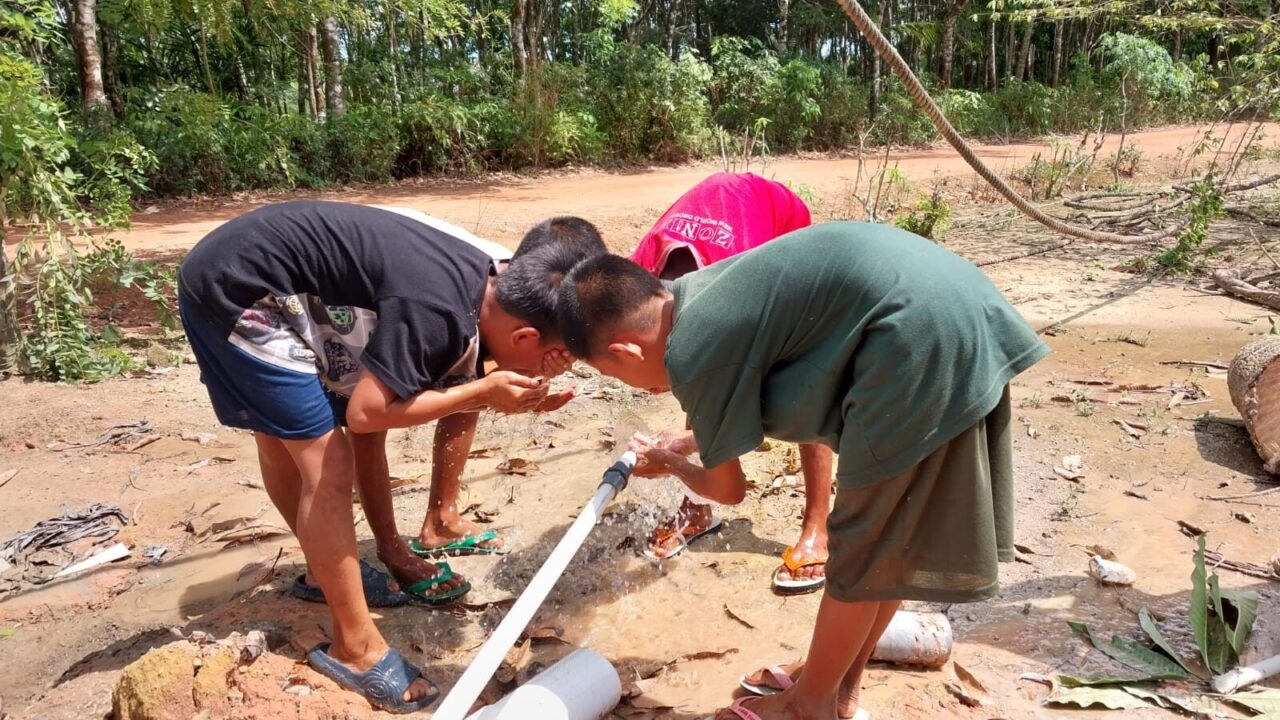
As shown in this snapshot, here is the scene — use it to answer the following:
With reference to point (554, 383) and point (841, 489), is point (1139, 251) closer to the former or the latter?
point (554, 383)

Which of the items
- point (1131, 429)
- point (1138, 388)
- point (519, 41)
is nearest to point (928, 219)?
point (1138, 388)

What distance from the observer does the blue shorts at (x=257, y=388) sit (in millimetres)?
2178

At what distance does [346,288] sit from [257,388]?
334 millimetres

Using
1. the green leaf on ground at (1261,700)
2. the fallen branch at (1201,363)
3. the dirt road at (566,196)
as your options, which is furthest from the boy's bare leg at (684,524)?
the dirt road at (566,196)

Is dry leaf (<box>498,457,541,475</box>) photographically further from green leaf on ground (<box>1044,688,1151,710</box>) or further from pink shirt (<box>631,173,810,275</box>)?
green leaf on ground (<box>1044,688,1151,710</box>)

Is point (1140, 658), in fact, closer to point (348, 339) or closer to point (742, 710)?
point (742, 710)

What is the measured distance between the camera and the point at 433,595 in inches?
114

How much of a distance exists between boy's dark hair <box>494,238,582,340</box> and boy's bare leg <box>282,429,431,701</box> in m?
0.60

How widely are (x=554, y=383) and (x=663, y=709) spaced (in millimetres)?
2679

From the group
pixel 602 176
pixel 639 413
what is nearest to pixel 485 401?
pixel 639 413

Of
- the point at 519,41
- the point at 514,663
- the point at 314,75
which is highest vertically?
the point at 519,41

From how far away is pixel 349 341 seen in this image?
7.43 feet

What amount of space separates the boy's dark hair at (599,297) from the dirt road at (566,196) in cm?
624

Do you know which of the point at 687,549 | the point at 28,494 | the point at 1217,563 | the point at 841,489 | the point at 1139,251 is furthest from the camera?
the point at 1139,251
